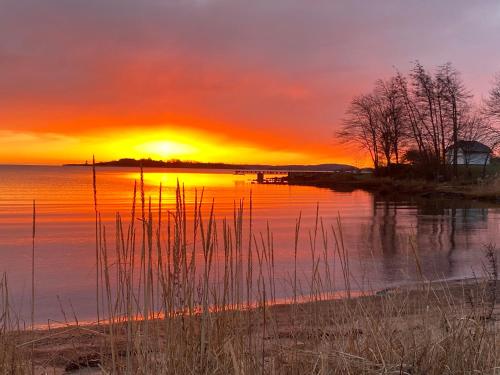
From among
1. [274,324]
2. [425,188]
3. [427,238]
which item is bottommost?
[427,238]

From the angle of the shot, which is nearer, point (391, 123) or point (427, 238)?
point (427, 238)

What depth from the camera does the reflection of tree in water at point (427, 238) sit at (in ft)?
39.1

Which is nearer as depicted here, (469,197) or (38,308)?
(38,308)

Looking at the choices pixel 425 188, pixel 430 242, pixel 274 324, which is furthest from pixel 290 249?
pixel 425 188

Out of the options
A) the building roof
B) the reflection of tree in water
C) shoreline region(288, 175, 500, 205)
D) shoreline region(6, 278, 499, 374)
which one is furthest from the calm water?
the building roof

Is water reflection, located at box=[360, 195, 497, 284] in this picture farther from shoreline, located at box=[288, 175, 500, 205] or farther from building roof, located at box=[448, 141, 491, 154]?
building roof, located at box=[448, 141, 491, 154]

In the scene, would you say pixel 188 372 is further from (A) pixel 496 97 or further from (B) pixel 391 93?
(B) pixel 391 93

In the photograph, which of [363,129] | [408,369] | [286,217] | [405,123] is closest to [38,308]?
[408,369]

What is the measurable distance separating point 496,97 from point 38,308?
138ft

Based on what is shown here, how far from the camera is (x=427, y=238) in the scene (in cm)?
1791

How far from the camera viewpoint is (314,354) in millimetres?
3734

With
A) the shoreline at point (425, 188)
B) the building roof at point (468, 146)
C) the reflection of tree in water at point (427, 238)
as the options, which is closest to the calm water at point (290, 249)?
the reflection of tree in water at point (427, 238)

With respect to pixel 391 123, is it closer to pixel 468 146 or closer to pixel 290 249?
pixel 468 146

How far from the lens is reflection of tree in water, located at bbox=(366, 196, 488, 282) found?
11.9 meters
